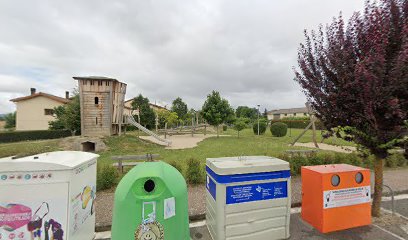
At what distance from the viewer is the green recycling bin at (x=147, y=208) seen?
2088mm

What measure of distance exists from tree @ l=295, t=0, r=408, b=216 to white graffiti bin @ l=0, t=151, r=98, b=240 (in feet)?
14.0

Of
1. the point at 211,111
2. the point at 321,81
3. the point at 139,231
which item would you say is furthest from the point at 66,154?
the point at 211,111

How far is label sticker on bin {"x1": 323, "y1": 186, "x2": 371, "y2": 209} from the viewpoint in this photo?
3.39 meters

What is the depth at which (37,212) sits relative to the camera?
2305 millimetres

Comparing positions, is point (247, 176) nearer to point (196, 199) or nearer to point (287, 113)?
point (196, 199)

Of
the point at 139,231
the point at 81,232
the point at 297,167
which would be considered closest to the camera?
the point at 139,231

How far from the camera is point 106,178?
17.9ft

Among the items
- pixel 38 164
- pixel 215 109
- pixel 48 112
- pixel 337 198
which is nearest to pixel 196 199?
pixel 337 198

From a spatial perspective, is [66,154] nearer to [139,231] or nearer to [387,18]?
[139,231]

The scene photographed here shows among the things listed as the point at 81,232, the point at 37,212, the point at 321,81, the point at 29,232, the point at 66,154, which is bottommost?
the point at 81,232

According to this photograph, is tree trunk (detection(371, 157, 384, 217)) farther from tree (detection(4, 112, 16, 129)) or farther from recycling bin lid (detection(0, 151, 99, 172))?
tree (detection(4, 112, 16, 129))

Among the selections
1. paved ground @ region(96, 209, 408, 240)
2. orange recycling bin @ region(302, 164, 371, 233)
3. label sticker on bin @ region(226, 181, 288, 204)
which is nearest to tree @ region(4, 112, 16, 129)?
paved ground @ region(96, 209, 408, 240)

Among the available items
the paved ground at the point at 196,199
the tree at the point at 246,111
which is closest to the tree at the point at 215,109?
the paved ground at the point at 196,199

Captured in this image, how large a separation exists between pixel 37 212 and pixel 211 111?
70.2ft
